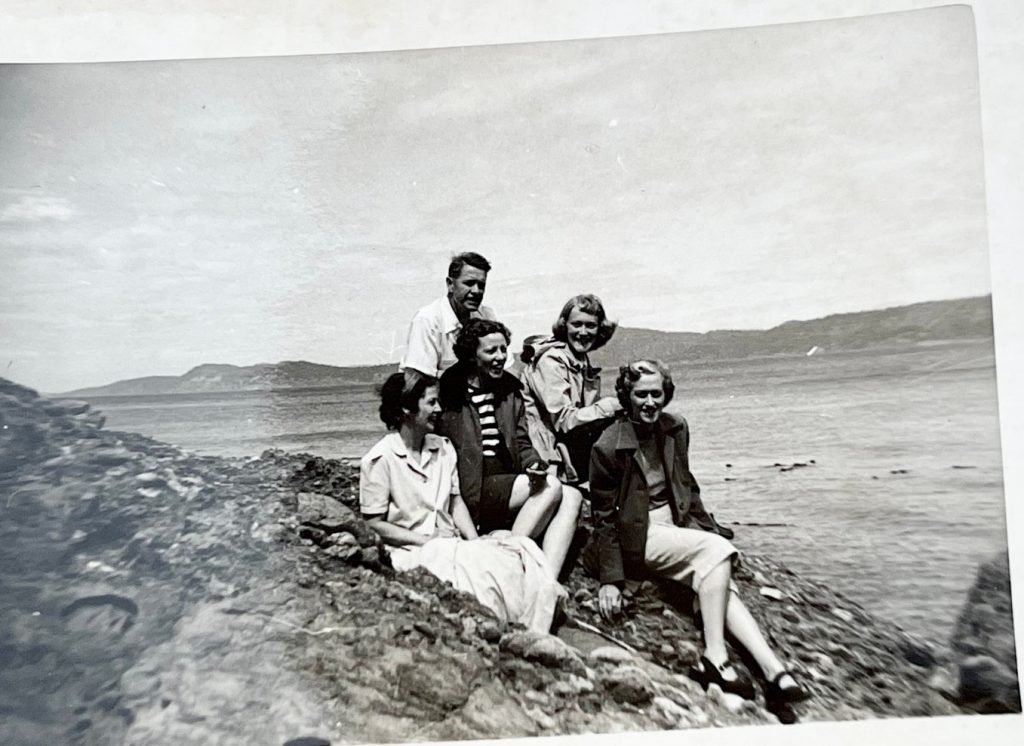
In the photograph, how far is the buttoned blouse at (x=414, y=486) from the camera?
3.23m

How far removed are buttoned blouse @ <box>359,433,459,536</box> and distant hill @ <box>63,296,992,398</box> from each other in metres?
0.30

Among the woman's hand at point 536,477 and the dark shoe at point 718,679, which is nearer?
the dark shoe at point 718,679

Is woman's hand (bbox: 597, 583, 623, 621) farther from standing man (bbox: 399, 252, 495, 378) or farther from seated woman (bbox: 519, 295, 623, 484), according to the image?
standing man (bbox: 399, 252, 495, 378)

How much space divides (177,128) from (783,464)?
254cm

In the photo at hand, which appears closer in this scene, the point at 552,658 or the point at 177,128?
the point at 552,658

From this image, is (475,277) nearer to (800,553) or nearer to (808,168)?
(808,168)

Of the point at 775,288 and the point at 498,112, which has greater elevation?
the point at 498,112

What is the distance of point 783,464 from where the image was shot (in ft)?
10.9

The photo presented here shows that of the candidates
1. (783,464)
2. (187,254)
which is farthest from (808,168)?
(187,254)

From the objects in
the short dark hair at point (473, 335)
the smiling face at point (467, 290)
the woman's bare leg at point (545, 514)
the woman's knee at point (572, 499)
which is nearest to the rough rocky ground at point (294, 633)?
the woman's bare leg at point (545, 514)

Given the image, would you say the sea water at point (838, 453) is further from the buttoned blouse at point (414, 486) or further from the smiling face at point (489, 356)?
the smiling face at point (489, 356)

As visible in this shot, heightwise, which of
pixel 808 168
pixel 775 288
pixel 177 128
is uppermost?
pixel 177 128

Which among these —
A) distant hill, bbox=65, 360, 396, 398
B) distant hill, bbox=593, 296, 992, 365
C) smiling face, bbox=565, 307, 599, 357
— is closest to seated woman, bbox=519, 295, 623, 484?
smiling face, bbox=565, 307, 599, 357

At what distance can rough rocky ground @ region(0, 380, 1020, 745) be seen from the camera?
3059 millimetres
